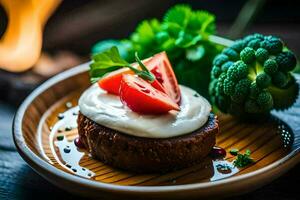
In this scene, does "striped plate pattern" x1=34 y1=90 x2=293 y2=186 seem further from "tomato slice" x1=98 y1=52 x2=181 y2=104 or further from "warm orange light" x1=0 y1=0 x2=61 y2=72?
"warm orange light" x1=0 y1=0 x2=61 y2=72

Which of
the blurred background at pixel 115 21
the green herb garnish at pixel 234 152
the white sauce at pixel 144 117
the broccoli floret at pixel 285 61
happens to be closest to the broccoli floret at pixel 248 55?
the broccoli floret at pixel 285 61

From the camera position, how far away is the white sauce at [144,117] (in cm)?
190

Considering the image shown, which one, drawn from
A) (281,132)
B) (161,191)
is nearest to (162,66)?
(281,132)

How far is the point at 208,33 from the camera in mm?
2631

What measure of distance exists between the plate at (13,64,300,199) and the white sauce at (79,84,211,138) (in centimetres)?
16

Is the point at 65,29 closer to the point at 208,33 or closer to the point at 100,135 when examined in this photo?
the point at 208,33

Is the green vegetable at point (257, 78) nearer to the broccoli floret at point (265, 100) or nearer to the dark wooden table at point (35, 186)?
the broccoli floret at point (265, 100)

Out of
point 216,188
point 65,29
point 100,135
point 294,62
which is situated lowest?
point 65,29

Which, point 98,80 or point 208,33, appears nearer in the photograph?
point 98,80

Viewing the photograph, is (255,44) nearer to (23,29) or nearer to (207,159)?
(207,159)

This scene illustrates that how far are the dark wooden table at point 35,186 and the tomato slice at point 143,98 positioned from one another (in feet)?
1.31

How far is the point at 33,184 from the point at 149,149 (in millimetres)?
482

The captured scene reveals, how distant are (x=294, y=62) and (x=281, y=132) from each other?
11.6 inches

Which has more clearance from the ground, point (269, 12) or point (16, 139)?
point (269, 12)
